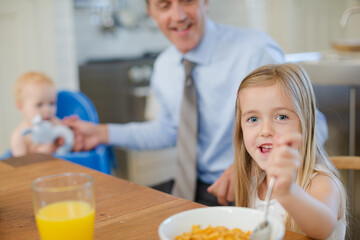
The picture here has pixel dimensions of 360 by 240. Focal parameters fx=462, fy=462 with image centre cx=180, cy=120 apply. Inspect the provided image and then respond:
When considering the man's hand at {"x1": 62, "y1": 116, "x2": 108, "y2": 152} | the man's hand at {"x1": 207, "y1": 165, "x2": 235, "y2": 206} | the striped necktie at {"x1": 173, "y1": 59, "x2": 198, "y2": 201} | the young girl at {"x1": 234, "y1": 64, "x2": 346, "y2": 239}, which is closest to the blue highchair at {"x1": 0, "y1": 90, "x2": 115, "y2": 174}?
the man's hand at {"x1": 62, "y1": 116, "x2": 108, "y2": 152}

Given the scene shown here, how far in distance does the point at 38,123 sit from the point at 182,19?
0.95m

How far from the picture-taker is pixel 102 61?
395 cm

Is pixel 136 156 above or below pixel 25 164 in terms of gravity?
below

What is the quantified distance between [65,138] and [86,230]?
1.55 meters

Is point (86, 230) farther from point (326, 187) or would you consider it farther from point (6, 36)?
Answer: point (6, 36)

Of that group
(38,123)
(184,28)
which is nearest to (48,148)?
(38,123)

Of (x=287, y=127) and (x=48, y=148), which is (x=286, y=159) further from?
(x=48, y=148)

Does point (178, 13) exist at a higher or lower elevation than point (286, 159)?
higher

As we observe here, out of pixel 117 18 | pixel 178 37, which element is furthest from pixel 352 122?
pixel 117 18

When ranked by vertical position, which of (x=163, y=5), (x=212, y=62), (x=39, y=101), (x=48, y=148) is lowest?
(x=48, y=148)

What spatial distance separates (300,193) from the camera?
32.1 inches

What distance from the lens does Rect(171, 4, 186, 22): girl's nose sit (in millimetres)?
1872

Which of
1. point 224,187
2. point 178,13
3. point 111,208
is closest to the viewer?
point 111,208

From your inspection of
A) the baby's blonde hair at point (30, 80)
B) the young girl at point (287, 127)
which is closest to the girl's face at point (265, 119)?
the young girl at point (287, 127)
